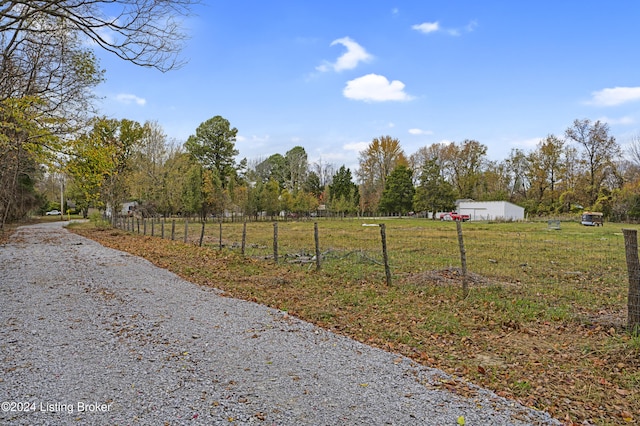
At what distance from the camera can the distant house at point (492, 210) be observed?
5328 centimetres

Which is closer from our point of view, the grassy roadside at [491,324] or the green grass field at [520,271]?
the grassy roadside at [491,324]

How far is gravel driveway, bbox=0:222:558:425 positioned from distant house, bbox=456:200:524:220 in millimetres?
51089

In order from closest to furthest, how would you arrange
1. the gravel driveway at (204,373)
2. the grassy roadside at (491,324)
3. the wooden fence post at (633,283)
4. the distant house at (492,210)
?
the gravel driveway at (204,373), the grassy roadside at (491,324), the wooden fence post at (633,283), the distant house at (492,210)

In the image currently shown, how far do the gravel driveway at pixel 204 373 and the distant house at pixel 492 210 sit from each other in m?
51.1

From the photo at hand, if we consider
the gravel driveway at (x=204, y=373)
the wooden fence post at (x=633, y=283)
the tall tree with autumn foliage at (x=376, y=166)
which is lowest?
the gravel driveway at (x=204, y=373)

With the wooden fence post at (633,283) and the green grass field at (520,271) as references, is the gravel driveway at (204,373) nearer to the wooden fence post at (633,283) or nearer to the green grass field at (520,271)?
the wooden fence post at (633,283)

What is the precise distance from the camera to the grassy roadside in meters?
3.86

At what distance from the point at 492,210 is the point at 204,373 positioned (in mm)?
56577

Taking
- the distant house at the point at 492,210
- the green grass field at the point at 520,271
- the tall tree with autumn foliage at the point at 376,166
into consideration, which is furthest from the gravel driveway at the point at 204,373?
the tall tree with autumn foliage at the point at 376,166

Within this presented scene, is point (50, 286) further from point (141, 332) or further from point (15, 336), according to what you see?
point (141, 332)

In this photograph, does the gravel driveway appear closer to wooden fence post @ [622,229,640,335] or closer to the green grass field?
wooden fence post @ [622,229,640,335]

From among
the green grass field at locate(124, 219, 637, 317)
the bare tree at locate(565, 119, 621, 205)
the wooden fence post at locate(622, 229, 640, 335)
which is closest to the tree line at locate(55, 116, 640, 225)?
the bare tree at locate(565, 119, 621, 205)

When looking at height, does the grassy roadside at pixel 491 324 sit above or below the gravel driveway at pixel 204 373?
below

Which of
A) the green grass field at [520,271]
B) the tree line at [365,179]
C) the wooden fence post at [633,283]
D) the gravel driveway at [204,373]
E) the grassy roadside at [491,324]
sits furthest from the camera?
the tree line at [365,179]
